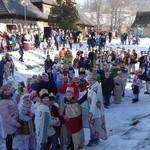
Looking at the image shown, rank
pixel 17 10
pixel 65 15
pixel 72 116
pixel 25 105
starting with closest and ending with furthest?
pixel 72 116 → pixel 25 105 → pixel 17 10 → pixel 65 15

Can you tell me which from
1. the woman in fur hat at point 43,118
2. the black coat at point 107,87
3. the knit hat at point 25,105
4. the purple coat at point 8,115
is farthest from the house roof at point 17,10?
the woman in fur hat at point 43,118

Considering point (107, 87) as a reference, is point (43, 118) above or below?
above

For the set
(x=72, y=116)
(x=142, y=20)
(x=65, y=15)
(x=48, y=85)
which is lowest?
(x=72, y=116)

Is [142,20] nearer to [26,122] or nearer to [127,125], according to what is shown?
[127,125]

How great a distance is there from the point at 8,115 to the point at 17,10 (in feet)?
100

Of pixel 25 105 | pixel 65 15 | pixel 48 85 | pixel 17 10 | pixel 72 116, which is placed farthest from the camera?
pixel 65 15

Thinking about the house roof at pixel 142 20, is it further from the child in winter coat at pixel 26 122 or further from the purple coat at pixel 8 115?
the purple coat at pixel 8 115

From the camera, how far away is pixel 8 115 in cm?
840

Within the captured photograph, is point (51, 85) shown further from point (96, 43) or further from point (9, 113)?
point (96, 43)

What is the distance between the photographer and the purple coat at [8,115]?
8352 millimetres

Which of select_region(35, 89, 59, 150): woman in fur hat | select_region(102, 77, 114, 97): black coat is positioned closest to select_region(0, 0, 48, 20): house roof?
select_region(102, 77, 114, 97): black coat

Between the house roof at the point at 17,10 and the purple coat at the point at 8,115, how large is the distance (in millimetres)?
28889

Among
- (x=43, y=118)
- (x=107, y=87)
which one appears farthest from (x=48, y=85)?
(x=43, y=118)

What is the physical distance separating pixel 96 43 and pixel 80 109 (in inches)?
1023
